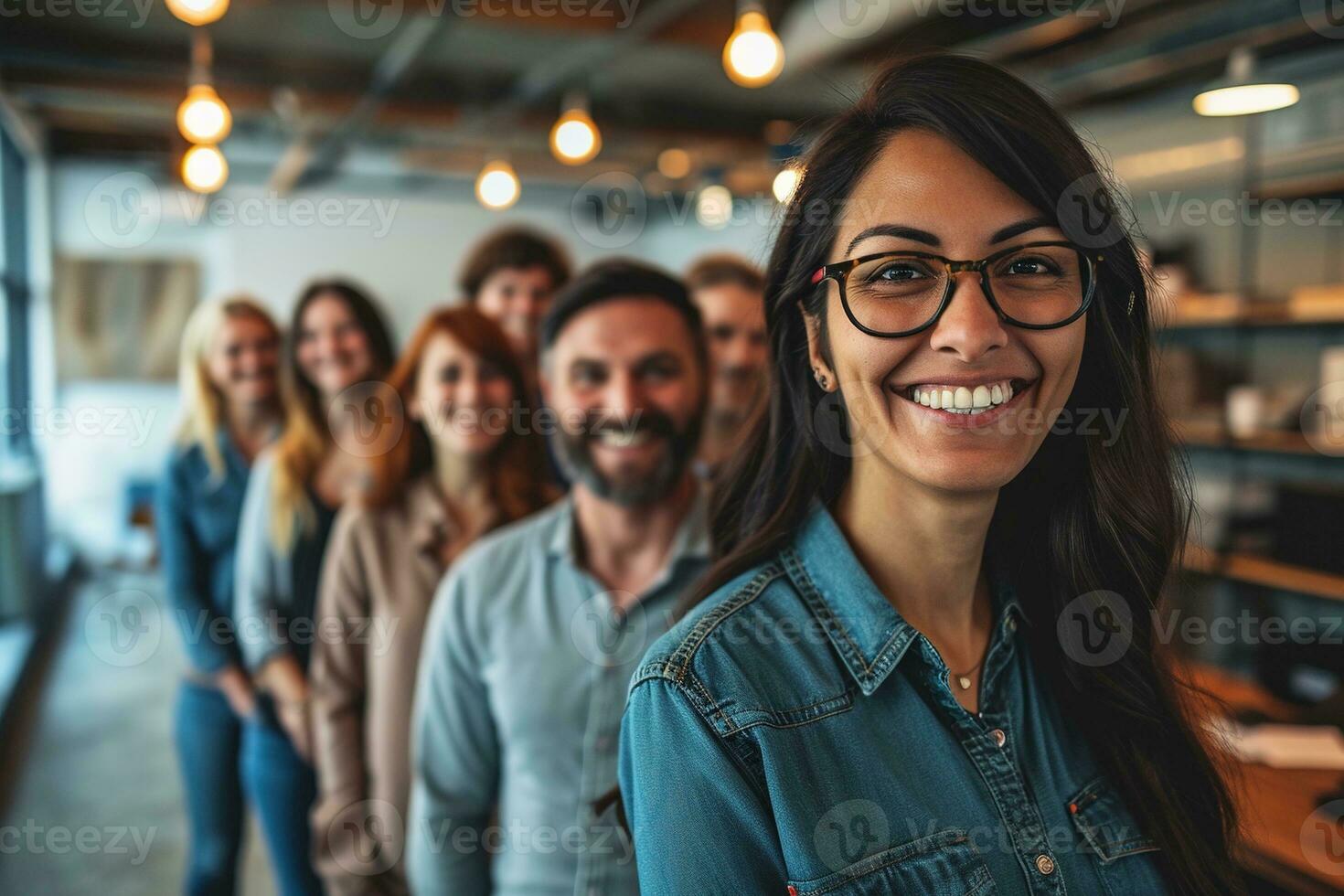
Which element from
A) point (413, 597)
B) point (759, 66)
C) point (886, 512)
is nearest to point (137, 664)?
point (413, 597)

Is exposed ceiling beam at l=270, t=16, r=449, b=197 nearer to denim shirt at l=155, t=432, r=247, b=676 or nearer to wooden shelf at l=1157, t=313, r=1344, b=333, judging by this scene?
denim shirt at l=155, t=432, r=247, b=676

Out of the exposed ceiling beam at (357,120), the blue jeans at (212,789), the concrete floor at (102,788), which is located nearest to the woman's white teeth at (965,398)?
the blue jeans at (212,789)

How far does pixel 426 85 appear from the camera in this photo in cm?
703

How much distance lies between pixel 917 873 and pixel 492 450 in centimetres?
171

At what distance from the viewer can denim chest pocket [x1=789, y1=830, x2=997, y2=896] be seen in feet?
2.81

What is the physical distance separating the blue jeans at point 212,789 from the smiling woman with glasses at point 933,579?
2.45 metres

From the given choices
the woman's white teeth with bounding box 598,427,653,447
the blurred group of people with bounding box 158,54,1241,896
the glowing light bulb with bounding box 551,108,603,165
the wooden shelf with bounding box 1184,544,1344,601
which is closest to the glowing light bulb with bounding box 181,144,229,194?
the glowing light bulb with bounding box 551,108,603,165

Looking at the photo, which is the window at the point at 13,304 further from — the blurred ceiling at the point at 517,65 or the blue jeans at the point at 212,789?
the blue jeans at the point at 212,789

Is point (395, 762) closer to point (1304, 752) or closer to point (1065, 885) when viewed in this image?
point (1065, 885)

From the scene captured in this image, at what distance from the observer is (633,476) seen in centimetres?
180

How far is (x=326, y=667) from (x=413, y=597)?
332 mm

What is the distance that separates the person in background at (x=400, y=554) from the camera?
227 cm

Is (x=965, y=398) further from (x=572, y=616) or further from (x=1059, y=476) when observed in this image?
(x=572, y=616)

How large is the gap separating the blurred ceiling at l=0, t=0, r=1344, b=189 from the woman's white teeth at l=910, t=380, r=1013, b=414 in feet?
7.20
